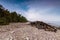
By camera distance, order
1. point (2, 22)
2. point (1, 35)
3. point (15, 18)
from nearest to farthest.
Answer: point (1, 35)
point (2, 22)
point (15, 18)

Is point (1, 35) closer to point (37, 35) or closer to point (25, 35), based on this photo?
point (25, 35)

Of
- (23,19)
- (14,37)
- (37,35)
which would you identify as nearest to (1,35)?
(14,37)

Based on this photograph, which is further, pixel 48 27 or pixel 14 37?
pixel 48 27

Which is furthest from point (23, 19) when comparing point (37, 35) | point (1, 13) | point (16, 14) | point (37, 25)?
point (37, 35)

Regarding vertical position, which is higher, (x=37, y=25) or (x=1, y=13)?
(x=1, y=13)

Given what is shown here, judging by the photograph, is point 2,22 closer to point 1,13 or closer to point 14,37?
point 1,13

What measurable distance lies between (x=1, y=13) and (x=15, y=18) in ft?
4.55

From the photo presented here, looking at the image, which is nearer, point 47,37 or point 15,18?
point 47,37

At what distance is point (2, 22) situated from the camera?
1034 cm

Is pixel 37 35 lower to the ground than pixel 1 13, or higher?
lower

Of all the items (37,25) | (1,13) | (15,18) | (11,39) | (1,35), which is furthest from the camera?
(15,18)

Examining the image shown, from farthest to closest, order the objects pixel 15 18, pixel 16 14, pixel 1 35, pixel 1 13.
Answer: pixel 16 14, pixel 15 18, pixel 1 13, pixel 1 35

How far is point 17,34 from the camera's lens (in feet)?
22.2

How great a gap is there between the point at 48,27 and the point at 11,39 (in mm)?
3601
